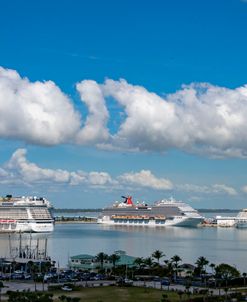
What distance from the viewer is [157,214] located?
166 m

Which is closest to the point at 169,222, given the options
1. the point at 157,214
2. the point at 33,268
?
the point at 157,214

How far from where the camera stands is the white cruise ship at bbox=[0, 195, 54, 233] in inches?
5118

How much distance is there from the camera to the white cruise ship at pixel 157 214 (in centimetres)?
16212

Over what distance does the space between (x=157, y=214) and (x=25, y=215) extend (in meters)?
45.1

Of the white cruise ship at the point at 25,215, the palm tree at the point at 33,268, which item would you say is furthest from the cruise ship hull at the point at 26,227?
the palm tree at the point at 33,268

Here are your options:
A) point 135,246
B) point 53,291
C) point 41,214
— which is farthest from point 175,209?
point 53,291

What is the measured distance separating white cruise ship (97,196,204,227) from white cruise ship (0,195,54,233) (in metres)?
37.2

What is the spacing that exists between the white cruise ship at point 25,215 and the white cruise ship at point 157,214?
37.2m

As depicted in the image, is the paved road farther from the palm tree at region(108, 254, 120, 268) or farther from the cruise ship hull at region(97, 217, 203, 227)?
the cruise ship hull at region(97, 217, 203, 227)

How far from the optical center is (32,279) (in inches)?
2103

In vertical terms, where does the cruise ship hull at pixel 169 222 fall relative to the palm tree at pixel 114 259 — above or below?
above

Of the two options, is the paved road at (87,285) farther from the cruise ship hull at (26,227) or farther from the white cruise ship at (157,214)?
the white cruise ship at (157,214)

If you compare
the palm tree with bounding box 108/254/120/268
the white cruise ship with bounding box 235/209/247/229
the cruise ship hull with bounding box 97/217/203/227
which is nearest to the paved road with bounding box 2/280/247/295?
the palm tree with bounding box 108/254/120/268

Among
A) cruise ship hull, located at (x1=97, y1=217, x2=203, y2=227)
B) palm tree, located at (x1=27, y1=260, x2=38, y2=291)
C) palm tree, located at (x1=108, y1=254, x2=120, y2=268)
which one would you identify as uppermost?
cruise ship hull, located at (x1=97, y1=217, x2=203, y2=227)
